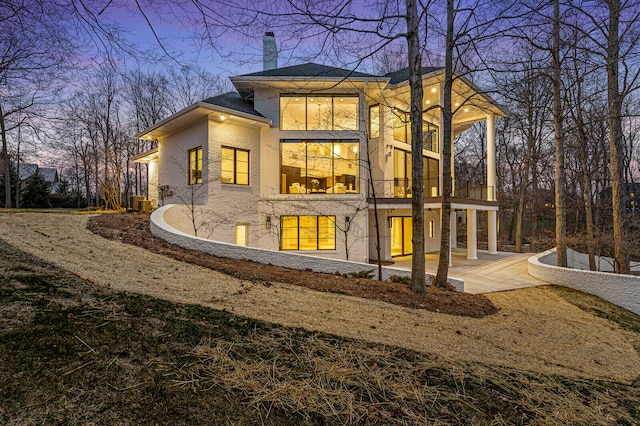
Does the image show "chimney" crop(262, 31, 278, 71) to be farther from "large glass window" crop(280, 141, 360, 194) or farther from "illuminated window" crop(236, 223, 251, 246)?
"illuminated window" crop(236, 223, 251, 246)

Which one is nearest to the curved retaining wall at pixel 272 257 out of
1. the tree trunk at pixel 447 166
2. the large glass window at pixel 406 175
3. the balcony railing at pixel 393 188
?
the tree trunk at pixel 447 166

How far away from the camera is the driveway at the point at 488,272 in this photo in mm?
9383

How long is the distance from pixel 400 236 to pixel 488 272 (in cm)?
510

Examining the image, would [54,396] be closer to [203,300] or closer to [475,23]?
[203,300]

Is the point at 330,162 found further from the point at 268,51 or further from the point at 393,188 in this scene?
the point at 268,51

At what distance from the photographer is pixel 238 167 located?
12859mm

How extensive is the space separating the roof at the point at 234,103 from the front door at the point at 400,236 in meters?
8.43

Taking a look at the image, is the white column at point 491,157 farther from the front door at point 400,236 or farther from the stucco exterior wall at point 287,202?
the stucco exterior wall at point 287,202

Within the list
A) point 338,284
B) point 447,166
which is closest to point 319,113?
point 447,166

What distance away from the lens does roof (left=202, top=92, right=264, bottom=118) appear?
12.5 meters

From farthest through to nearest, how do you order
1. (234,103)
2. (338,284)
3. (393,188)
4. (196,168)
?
→ 1. (393,188)
2. (234,103)
3. (196,168)
4. (338,284)

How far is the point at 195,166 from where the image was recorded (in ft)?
42.6

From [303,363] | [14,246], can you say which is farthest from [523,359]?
[14,246]

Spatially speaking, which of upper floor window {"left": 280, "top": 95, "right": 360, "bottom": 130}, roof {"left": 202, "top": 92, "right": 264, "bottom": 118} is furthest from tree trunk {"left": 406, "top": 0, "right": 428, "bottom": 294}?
roof {"left": 202, "top": 92, "right": 264, "bottom": 118}
